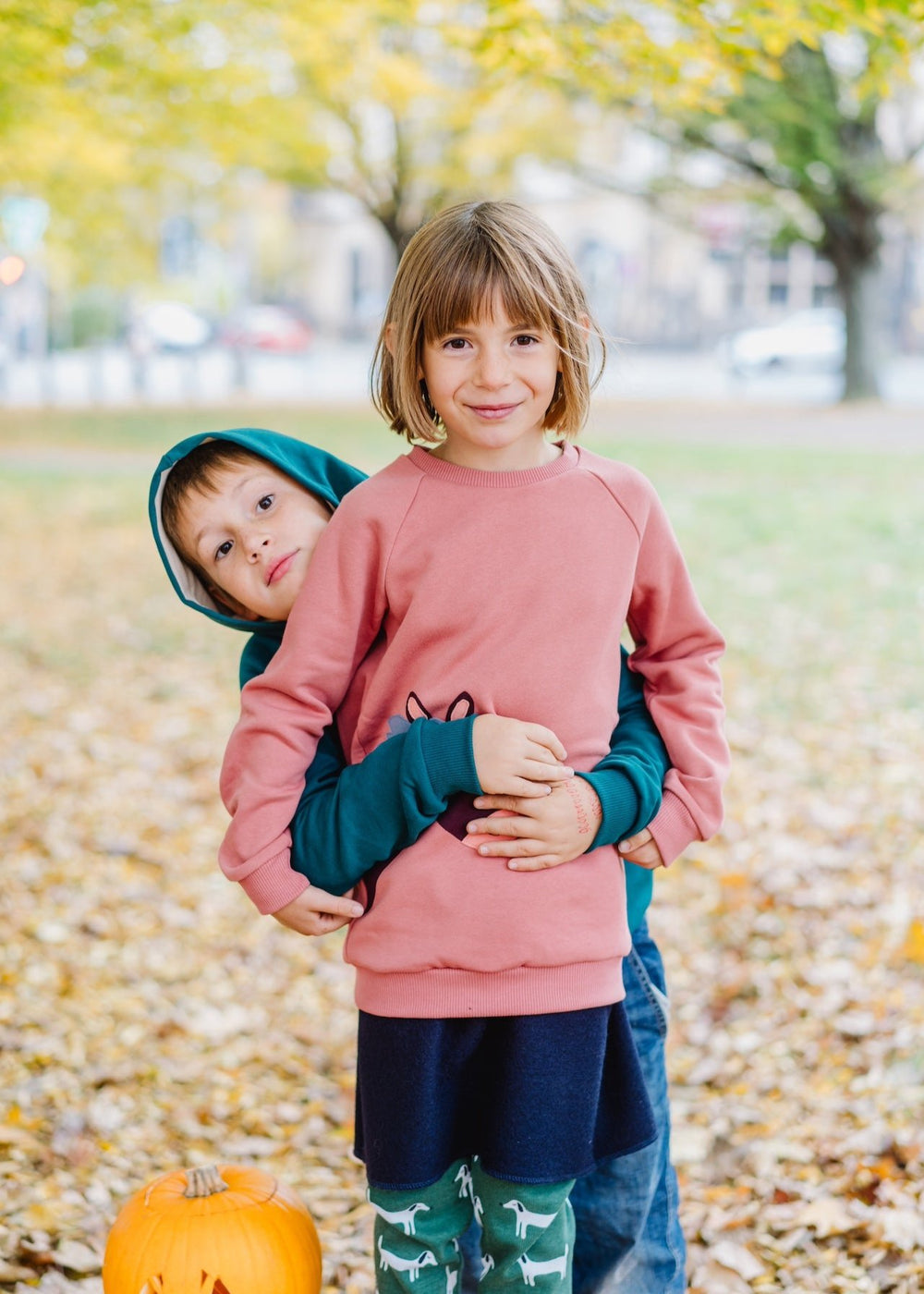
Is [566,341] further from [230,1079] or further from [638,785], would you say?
[230,1079]

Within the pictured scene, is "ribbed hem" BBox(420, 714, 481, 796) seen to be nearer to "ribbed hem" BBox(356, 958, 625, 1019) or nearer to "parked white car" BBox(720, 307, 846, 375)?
"ribbed hem" BBox(356, 958, 625, 1019)

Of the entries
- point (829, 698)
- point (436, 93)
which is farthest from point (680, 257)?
point (829, 698)

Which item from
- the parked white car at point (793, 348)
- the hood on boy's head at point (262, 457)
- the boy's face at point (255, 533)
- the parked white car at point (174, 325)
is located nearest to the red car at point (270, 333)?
the parked white car at point (174, 325)

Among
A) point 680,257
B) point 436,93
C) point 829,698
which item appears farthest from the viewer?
point 680,257

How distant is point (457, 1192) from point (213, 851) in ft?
11.9

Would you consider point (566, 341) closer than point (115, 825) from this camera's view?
Yes

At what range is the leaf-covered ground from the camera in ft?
11.1

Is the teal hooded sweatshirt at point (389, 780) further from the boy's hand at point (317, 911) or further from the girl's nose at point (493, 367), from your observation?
the girl's nose at point (493, 367)

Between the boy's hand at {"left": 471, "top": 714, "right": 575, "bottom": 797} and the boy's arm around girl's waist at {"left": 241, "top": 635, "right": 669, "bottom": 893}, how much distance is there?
17mm

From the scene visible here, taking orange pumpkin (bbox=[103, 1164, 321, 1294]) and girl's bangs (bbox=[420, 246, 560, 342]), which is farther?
orange pumpkin (bbox=[103, 1164, 321, 1294])

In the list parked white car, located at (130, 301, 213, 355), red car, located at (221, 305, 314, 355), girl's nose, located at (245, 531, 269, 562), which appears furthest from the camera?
parked white car, located at (130, 301, 213, 355)

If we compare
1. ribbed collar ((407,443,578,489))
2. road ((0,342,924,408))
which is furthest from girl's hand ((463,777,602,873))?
road ((0,342,924,408))

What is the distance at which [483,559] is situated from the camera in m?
2.15

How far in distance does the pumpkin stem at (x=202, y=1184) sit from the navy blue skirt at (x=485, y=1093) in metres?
0.47
